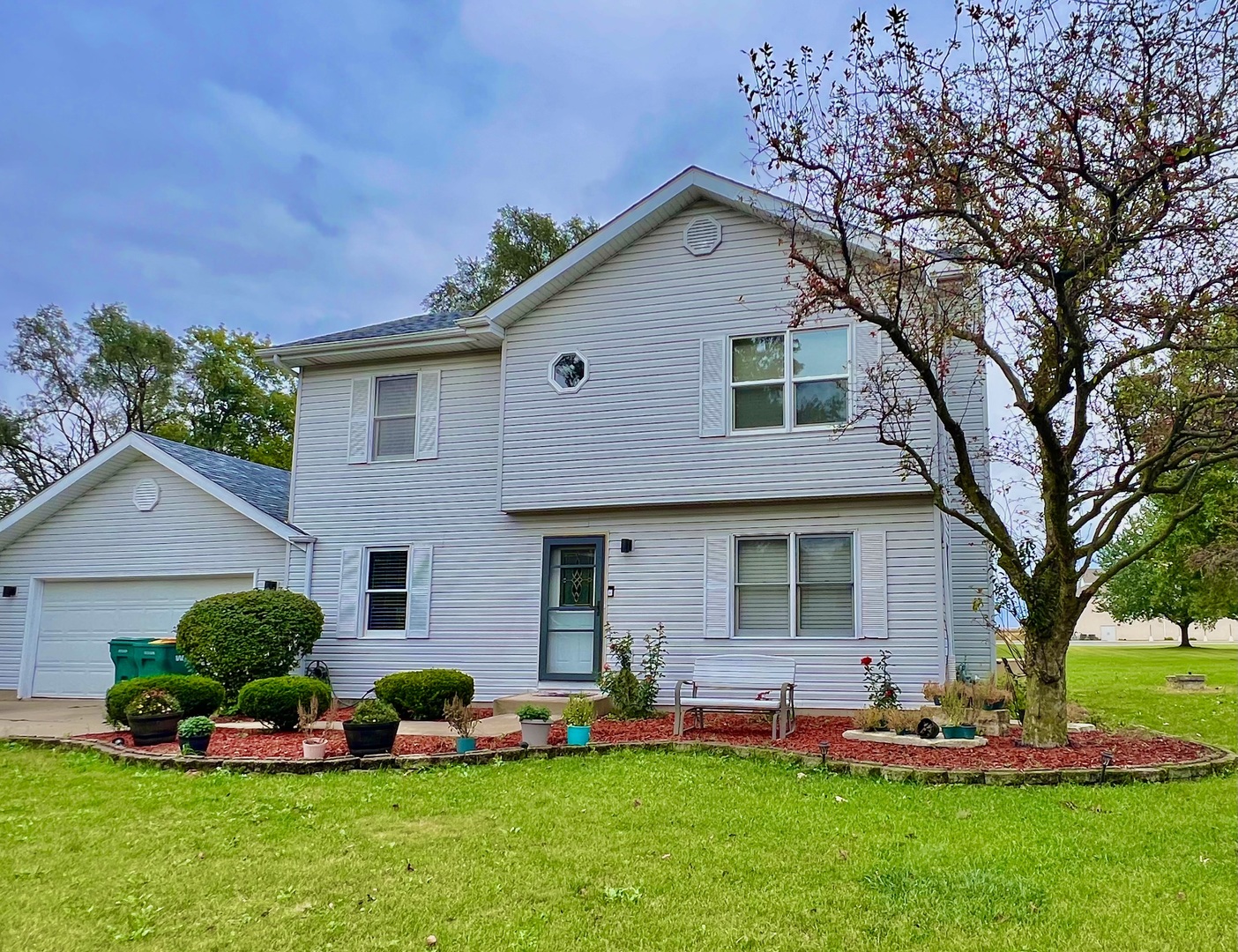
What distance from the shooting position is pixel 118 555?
14828 mm

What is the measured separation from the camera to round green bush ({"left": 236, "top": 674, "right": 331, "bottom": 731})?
1026cm

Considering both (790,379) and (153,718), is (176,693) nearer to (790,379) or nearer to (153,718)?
(153,718)

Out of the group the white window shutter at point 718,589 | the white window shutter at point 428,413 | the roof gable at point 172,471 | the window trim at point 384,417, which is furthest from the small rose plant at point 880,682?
the roof gable at point 172,471

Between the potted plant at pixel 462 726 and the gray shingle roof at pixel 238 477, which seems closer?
the potted plant at pixel 462 726

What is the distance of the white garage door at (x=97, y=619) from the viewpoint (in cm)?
1443

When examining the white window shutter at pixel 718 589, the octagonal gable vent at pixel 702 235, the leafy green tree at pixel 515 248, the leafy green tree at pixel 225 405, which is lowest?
the white window shutter at pixel 718 589

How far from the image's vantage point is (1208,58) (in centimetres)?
718

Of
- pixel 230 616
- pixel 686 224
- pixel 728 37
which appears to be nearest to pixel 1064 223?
pixel 728 37

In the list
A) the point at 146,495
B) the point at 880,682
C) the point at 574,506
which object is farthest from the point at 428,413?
the point at 880,682

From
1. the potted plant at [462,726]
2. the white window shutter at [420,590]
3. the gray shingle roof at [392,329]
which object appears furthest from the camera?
the gray shingle roof at [392,329]

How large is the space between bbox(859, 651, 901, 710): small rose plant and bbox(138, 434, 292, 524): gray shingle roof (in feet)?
29.8

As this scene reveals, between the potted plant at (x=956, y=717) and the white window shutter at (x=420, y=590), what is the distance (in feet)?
24.4

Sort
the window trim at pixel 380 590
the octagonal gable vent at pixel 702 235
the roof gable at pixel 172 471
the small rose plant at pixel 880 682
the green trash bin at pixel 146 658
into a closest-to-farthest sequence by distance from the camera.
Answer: the small rose plant at pixel 880 682
the octagonal gable vent at pixel 702 235
the green trash bin at pixel 146 658
the window trim at pixel 380 590
the roof gable at pixel 172 471

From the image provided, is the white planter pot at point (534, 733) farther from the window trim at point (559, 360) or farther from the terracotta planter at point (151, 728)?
the window trim at point (559, 360)
